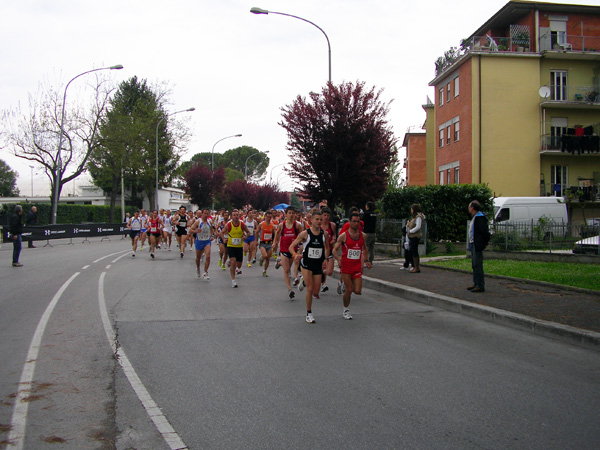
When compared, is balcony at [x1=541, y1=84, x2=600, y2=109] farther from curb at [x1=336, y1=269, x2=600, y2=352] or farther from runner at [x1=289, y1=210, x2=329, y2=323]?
runner at [x1=289, y1=210, x2=329, y2=323]

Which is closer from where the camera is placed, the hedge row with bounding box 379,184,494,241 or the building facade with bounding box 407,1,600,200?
the hedge row with bounding box 379,184,494,241

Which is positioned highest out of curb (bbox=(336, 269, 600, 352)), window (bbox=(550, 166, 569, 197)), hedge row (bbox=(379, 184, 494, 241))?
window (bbox=(550, 166, 569, 197))

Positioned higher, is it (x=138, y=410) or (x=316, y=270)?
(x=316, y=270)

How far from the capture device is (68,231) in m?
32.2

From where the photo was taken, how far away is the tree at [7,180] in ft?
305

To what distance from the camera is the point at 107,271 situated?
50.8ft

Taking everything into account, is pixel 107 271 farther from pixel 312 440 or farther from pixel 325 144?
pixel 312 440

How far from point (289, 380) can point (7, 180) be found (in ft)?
342

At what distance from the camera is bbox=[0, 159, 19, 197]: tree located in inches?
3661

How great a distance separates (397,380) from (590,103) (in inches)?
1346

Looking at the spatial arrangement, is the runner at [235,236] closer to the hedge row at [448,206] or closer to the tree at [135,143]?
the hedge row at [448,206]

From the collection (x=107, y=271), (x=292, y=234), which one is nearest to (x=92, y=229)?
(x=107, y=271)

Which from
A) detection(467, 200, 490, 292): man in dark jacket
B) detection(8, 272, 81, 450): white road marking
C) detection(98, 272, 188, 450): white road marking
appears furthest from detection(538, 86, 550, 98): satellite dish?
detection(8, 272, 81, 450): white road marking

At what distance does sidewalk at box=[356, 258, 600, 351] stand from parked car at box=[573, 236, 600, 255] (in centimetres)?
442
